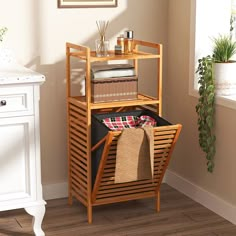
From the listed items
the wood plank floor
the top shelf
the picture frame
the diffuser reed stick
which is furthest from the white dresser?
the picture frame

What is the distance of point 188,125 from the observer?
3914 millimetres

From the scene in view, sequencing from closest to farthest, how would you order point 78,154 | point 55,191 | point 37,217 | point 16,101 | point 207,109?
point 16,101, point 37,217, point 207,109, point 78,154, point 55,191

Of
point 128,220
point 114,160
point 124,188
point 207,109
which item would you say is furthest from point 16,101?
point 207,109

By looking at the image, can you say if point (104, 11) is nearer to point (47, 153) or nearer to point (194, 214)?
point (47, 153)

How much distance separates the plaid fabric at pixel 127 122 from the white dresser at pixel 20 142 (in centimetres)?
52

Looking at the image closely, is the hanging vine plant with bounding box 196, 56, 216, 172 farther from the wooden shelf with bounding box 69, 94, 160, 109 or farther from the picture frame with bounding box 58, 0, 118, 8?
the picture frame with bounding box 58, 0, 118, 8

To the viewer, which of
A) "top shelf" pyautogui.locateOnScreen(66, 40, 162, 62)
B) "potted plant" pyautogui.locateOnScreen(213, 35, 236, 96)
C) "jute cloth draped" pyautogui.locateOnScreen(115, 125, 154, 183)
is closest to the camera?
"jute cloth draped" pyautogui.locateOnScreen(115, 125, 154, 183)

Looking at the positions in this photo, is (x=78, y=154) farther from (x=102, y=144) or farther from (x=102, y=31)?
(x=102, y=31)

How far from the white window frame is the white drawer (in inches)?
44.5

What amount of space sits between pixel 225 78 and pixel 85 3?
985 millimetres

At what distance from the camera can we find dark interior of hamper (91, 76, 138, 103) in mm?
3471

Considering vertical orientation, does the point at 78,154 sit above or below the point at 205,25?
below

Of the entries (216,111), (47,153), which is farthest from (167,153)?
(47,153)

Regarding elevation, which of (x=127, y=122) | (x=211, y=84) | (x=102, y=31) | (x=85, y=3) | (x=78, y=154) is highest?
(x=85, y=3)
